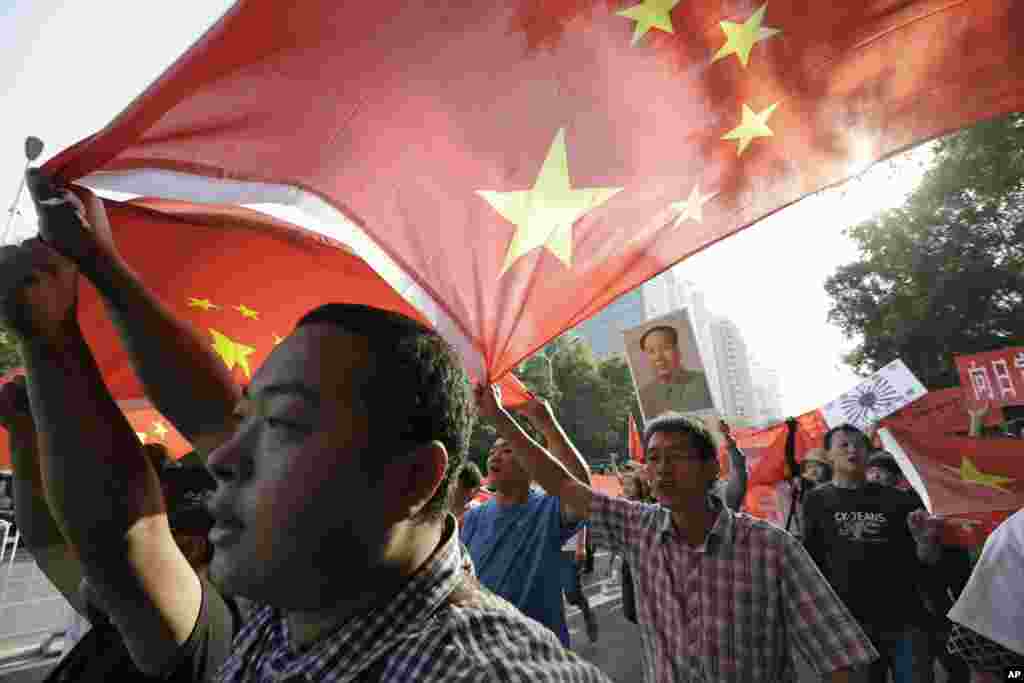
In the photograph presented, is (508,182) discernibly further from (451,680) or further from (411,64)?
(451,680)

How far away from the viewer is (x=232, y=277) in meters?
2.95

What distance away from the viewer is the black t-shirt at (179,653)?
3.47 feet

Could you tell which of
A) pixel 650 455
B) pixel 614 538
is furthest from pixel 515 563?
pixel 650 455

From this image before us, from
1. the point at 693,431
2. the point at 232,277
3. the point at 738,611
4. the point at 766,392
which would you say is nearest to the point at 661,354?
the point at 693,431

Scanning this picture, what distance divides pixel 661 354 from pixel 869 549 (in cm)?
176

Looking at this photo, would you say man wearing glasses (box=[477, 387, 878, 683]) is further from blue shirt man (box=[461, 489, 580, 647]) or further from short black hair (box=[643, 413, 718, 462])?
blue shirt man (box=[461, 489, 580, 647])

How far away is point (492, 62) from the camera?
1.94 m

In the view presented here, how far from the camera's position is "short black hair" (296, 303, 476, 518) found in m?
0.89

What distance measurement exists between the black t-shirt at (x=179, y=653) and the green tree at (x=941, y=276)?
1631 cm

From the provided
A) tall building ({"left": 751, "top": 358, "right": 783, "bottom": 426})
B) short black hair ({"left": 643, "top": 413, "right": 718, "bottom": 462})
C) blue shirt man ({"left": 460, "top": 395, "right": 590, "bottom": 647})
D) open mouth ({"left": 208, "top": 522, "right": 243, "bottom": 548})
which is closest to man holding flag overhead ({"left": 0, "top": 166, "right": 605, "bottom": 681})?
open mouth ({"left": 208, "top": 522, "right": 243, "bottom": 548})

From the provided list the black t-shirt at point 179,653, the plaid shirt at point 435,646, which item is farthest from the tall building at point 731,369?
the plaid shirt at point 435,646

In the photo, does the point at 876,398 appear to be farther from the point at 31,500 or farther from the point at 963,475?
the point at 31,500

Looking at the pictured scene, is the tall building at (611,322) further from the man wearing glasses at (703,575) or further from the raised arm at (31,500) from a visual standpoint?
the raised arm at (31,500)

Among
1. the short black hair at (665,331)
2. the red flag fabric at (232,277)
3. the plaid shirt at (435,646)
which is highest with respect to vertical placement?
the red flag fabric at (232,277)
